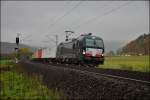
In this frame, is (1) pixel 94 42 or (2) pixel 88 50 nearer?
(2) pixel 88 50

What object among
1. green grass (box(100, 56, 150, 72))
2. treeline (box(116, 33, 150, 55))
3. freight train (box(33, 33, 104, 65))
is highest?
treeline (box(116, 33, 150, 55))

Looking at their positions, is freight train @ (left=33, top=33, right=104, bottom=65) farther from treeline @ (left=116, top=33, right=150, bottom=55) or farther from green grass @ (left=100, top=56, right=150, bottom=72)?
treeline @ (left=116, top=33, right=150, bottom=55)

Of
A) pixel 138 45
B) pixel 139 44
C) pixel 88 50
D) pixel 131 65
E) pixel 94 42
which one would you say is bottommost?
pixel 131 65

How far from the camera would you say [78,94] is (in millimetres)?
11953

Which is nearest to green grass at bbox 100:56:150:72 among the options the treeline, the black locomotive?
the black locomotive

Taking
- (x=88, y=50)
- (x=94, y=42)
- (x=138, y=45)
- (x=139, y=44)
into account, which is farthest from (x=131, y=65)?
(x=138, y=45)

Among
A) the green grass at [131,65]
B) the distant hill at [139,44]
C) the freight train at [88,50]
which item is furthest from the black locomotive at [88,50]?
the distant hill at [139,44]

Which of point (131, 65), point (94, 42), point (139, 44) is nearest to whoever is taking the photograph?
point (94, 42)

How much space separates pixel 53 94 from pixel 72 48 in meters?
17.8

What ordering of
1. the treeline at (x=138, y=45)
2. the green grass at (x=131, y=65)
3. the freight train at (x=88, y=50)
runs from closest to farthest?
the green grass at (x=131, y=65), the freight train at (x=88, y=50), the treeline at (x=138, y=45)

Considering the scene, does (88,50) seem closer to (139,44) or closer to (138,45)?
(139,44)

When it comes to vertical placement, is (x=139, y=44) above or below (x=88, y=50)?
above

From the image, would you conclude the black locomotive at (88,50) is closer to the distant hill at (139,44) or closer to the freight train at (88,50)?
the freight train at (88,50)

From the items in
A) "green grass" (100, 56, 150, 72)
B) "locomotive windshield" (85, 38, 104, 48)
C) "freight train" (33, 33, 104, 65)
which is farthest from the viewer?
"locomotive windshield" (85, 38, 104, 48)
